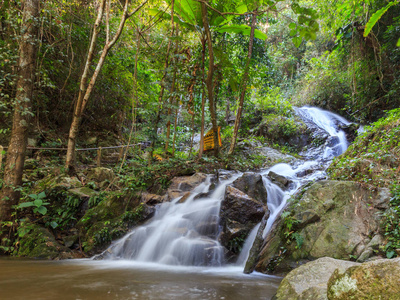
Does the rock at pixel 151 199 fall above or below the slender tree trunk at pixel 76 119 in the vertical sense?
below

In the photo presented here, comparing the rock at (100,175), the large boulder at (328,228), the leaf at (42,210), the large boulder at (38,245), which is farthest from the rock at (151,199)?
the large boulder at (328,228)

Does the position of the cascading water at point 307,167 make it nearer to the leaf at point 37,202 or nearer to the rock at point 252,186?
the rock at point 252,186

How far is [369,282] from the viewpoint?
1.65 meters

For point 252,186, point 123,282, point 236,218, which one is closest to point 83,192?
point 123,282

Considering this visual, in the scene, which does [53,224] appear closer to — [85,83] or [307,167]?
[85,83]

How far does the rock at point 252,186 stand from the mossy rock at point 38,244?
13.8 feet

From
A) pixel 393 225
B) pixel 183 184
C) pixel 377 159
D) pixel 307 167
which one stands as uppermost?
pixel 307 167

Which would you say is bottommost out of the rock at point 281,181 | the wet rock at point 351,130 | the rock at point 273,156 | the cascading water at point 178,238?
the cascading water at point 178,238

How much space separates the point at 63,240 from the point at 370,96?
39.0 ft

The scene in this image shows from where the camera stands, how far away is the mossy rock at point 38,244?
16.4 feet

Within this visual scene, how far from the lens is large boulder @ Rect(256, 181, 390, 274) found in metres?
4.01

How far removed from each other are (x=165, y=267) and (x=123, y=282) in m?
1.33

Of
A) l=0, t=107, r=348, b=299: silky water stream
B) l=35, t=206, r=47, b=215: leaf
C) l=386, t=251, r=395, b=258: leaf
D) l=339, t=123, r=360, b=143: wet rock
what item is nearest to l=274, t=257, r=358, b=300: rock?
l=0, t=107, r=348, b=299: silky water stream

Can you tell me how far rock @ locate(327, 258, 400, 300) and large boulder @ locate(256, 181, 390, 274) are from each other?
A: 2.48m
